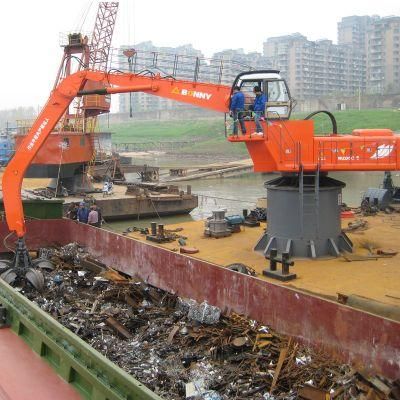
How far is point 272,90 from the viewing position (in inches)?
455

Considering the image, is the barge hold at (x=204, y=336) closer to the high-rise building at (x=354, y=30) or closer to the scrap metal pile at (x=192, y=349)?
the scrap metal pile at (x=192, y=349)

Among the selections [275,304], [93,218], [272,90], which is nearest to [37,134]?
[93,218]

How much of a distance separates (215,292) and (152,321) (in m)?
1.21

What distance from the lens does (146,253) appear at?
10.9 meters

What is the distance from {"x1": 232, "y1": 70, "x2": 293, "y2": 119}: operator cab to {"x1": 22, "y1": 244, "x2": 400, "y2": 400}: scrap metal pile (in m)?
4.66

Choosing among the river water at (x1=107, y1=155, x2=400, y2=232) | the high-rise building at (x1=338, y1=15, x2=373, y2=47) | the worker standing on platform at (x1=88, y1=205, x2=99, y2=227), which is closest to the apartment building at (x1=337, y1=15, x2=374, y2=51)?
the high-rise building at (x1=338, y1=15, x2=373, y2=47)

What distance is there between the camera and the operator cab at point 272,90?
11484mm

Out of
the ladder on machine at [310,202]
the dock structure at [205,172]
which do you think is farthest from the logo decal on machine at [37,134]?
the dock structure at [205,172]

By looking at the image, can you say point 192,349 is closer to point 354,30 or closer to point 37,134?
point 37,134

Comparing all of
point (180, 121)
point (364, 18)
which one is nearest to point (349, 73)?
point (364, 18)

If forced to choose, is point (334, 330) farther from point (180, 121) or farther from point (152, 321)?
point (180, 121)

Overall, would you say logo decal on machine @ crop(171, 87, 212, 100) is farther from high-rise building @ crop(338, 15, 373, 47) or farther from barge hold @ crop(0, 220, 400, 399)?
high-rise building @ crop(338, 15, 373, 47)

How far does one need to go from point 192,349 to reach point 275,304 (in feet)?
4.64

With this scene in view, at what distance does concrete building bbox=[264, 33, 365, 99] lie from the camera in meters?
152
